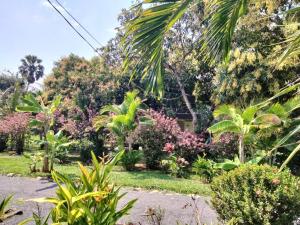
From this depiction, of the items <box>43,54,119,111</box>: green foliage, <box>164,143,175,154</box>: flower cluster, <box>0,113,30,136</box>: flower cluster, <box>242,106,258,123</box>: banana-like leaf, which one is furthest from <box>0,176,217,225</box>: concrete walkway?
<box>43,54,119,111</box>: green foliage

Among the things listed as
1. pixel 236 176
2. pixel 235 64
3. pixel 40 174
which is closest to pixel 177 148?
pixel 235 64

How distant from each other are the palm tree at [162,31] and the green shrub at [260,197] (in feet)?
8.44

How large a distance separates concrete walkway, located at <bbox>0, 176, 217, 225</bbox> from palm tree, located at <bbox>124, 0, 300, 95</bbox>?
10.7 ft

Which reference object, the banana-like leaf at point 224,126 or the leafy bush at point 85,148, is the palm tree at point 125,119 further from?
the banana-like leaf at point 224,126

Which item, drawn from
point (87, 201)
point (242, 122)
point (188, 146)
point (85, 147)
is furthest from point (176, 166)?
point (87, 201)

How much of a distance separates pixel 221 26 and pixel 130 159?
1092cm

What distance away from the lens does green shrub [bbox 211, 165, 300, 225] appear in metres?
5.54

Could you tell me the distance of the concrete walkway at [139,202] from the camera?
7111 mm

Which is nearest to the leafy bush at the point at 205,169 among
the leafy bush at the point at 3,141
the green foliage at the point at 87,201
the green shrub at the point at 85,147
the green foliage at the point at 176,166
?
the green foliage at the point at 176,166

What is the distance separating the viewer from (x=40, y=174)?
12.1 m

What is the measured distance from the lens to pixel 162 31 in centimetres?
319

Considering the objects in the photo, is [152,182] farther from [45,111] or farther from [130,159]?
[45,111]

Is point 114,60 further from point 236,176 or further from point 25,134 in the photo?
point 236,176

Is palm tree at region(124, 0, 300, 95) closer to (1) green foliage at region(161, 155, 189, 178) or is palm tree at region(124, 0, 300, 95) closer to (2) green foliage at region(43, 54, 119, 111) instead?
(1) green foliage at region(161, 155, 189, 178)
